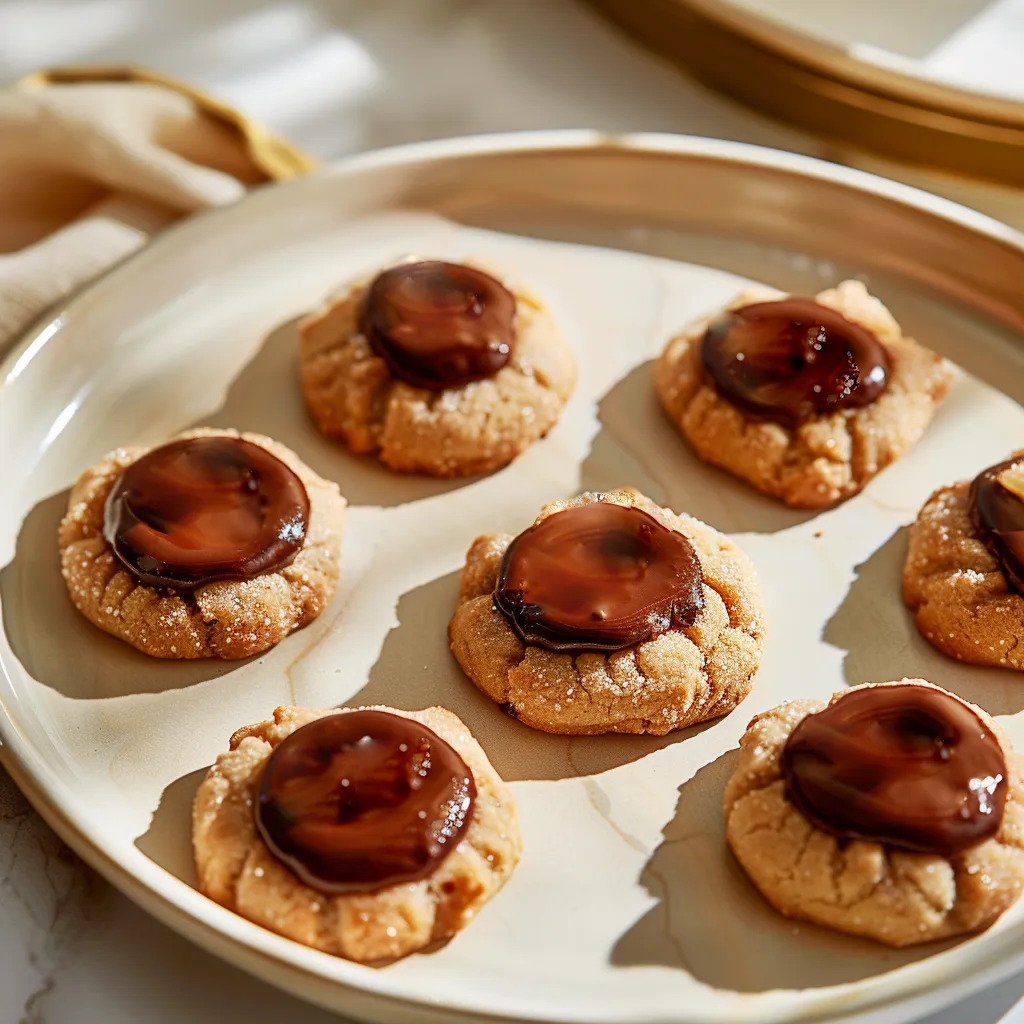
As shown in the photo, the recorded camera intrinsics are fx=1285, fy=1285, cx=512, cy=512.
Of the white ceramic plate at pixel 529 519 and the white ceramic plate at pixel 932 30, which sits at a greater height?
the white ceramic plate at pixel 932 30

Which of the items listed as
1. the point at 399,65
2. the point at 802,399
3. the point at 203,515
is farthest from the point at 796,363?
the point at 399,65

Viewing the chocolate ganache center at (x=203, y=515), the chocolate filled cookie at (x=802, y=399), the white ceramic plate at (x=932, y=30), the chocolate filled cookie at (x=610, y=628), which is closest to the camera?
the chocolate filled cookie at (x=610, y=628)

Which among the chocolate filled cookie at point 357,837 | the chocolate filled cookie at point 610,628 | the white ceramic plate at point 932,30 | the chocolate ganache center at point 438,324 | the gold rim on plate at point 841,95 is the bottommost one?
the chocolate filled cookie at point 357,837

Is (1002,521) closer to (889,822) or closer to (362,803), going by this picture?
(889,822)

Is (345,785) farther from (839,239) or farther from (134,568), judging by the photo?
(839,239)

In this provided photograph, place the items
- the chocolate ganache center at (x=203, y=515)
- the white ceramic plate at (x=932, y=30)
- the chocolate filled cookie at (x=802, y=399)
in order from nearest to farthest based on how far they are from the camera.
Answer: the chocolate ganache center at (x=203, y=515), the chocolate filled cookie at (x=802, y=399), the white ceramic plate at (x=932, y=30)

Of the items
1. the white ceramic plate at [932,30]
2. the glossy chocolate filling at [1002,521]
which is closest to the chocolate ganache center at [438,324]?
the glossy chocolate filling at [1002,521]

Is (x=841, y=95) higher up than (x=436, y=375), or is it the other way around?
(x=841, y=95)

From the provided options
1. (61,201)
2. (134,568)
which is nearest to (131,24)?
(61,201)

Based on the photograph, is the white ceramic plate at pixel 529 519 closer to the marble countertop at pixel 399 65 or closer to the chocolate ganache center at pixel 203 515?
the chocolate ganache center at pixel 203 515
